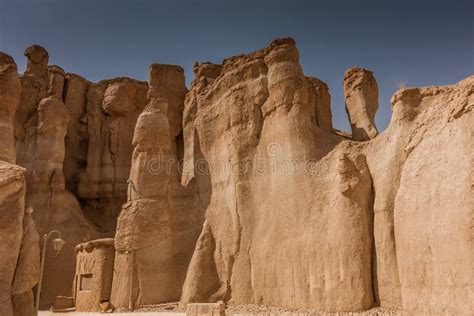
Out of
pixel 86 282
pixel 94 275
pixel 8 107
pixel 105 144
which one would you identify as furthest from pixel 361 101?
pixel 105 144

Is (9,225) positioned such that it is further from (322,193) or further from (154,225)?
(322,193)

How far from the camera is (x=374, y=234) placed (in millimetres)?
14695

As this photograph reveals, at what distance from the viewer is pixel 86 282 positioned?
23000mm

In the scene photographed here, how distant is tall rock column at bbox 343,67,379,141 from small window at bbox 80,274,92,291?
1331 centimetres

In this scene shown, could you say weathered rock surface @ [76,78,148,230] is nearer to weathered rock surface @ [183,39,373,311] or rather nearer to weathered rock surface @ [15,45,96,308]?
weathered rock surface @ [15,45,96,308]

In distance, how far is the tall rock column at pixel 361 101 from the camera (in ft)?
→ 66.2

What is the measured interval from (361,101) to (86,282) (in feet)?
48.1

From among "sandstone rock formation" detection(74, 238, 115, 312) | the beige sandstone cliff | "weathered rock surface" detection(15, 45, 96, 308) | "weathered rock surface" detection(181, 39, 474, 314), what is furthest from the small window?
"weathered rock surface" detection(181, 39, 474, 314)

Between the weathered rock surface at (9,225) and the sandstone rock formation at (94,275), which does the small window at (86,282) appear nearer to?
the sandstone rock formation at (94,275)

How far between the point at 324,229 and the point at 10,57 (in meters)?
24.9

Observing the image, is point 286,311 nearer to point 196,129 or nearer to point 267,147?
point 267,147

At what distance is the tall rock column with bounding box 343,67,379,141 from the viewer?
20188 mm

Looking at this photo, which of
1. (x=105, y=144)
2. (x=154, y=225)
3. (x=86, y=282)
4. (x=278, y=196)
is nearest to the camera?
(x=278, y=196)

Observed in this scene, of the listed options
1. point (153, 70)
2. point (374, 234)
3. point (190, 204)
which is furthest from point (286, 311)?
point (153, 70)
